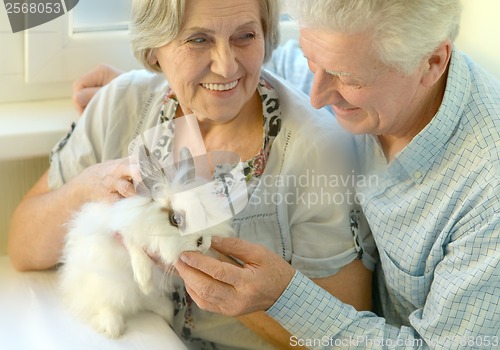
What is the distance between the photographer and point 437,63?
4.23 feet

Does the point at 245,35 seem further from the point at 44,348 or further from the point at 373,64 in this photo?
the point at 44,348

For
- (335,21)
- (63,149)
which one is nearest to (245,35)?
(335,21)

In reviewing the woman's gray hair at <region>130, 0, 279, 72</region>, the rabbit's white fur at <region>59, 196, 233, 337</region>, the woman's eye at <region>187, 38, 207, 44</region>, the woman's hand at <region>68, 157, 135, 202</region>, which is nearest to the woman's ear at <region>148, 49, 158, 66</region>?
the woman's gray hair at <region>130, 0, 279, 72</region>

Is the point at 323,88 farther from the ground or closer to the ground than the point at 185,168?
farther from the ground

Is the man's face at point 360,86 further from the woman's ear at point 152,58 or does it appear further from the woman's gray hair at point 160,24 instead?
the woman's ear at point 152,58

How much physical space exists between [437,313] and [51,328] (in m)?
0.78

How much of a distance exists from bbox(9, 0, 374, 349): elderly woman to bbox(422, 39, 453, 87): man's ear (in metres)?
0.27

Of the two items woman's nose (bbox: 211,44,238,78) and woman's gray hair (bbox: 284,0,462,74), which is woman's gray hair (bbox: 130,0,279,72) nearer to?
woman's nose (bbox: 211,44,238,78)

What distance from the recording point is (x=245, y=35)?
4.72 feet

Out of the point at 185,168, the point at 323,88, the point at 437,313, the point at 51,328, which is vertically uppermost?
the point at 323,88

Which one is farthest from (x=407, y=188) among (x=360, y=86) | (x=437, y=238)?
(x=360, y=86)

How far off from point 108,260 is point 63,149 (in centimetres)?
40

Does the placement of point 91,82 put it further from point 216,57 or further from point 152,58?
point 216,57

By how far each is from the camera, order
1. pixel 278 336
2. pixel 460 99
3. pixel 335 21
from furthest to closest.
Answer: pixel 278 336 → pixel 460 99 → pixel 335 21
